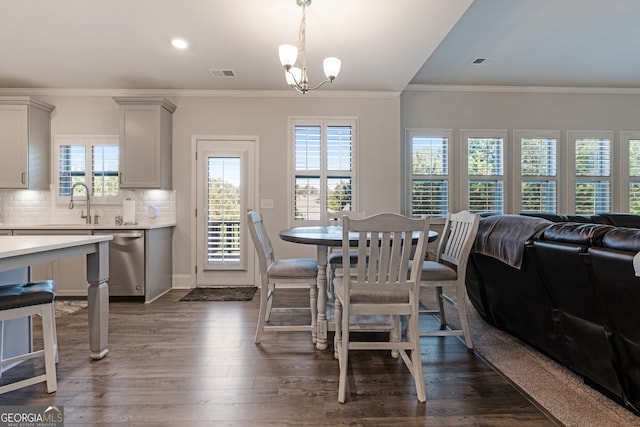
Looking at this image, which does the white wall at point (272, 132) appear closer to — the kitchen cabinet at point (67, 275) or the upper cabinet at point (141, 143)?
the upper cabinet at point (141, 143)

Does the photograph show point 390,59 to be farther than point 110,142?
No

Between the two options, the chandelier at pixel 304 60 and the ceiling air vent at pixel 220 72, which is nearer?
the chandelier at pixel 304 60

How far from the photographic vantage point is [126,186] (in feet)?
13.0

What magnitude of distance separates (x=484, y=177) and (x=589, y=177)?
1589 millimetres

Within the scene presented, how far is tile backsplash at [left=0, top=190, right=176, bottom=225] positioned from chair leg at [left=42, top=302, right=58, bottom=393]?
103 inches

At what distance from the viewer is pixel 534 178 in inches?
183

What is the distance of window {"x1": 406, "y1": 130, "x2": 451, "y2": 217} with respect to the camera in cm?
464

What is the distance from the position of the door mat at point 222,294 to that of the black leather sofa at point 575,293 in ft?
8.63

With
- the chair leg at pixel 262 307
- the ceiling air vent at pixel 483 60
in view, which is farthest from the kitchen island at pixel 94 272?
the ceiling air vent at pixel 483 60

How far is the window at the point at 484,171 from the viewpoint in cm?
465

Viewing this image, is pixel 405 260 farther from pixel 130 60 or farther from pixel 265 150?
pixel 130 60

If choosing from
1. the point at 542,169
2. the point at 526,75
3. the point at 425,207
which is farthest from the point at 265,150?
the point at 542,169

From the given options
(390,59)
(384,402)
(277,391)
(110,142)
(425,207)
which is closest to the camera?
(384,402)

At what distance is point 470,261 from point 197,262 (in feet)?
11.0
